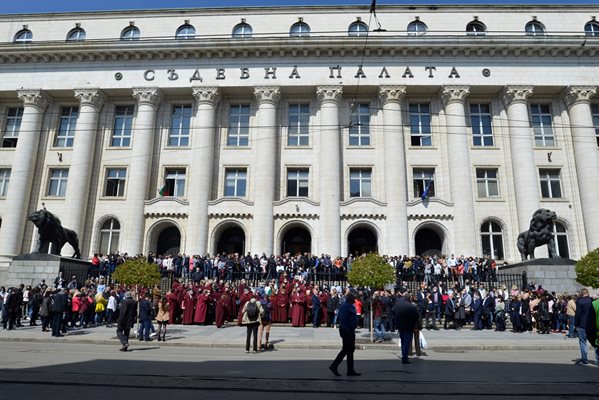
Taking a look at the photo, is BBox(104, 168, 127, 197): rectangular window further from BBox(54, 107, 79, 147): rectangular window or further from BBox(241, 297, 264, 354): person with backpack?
BBox(241, 297, 264, 354): person with backpack

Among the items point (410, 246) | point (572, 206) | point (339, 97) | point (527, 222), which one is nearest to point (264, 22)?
point (339, 97)

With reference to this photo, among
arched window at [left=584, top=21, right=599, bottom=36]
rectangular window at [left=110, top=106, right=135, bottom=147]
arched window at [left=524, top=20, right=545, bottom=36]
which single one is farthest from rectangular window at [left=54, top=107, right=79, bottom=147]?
arched window at [left=584, top=21, right=599, bottom=36]

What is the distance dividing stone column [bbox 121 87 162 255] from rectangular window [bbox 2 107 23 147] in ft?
33.8

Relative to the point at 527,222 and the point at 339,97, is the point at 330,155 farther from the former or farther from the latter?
the point at 527,222

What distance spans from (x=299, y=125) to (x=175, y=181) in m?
10.6

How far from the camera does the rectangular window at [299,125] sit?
3466cm

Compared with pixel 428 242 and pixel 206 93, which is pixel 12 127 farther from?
pixel 428 242

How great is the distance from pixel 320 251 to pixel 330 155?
7.07m

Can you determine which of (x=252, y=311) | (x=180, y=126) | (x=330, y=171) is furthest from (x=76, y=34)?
(x=252, y=311)

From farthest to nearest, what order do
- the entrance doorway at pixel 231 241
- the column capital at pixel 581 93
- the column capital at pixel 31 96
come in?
the column capital at pixel 31 96, the entrance doorway at pixel 231 241, the column capital at pixel 581 93

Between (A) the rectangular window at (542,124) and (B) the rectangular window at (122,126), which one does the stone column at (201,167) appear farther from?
(A) the rectangular window at (542,124)

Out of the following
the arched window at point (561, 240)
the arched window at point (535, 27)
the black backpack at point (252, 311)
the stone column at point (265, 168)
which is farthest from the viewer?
the arched window at point (535, 27)

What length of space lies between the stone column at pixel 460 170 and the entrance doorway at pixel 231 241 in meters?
15.7

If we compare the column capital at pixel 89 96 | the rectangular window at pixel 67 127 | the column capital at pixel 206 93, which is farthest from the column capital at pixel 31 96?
the column capital at pixel 206 93
